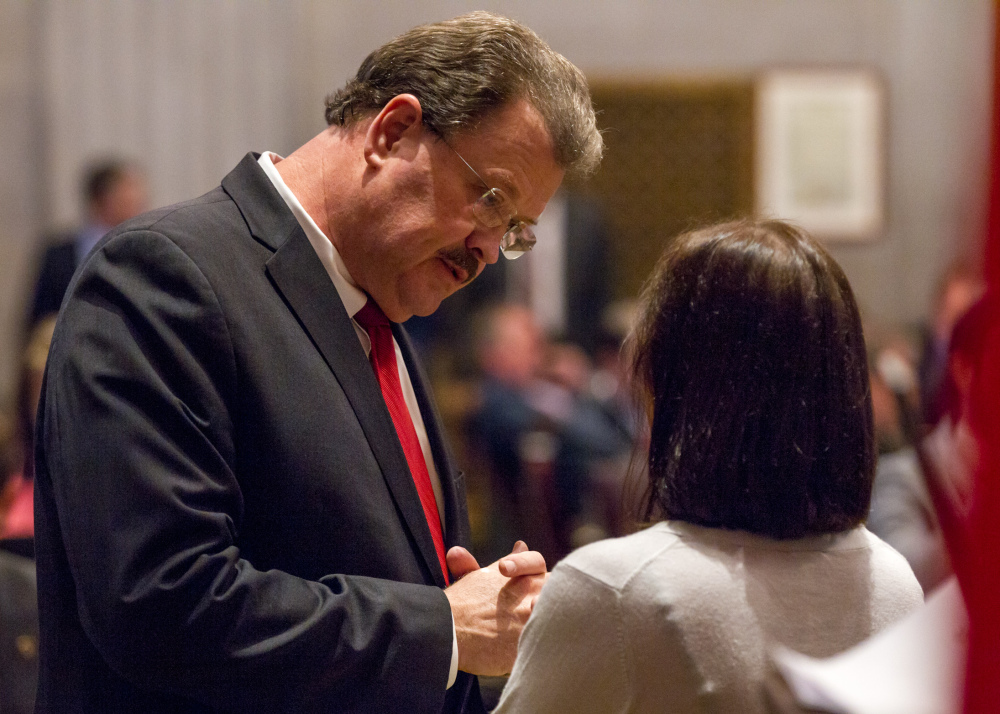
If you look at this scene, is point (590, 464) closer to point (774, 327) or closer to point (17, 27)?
point (774, 327)

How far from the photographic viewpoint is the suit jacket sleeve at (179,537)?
3.67ft

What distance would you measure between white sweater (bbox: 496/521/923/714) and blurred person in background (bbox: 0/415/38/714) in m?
1.37

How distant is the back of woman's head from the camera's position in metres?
1.05

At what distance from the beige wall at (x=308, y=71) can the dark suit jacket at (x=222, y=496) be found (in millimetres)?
4566

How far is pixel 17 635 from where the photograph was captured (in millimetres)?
2062

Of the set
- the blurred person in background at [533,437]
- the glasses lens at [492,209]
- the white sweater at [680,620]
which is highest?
the glasses lens at [492,209]

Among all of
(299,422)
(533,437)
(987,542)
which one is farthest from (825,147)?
(987,542)

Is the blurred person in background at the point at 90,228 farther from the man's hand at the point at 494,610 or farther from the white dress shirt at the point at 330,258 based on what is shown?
the man's hand at the point at 494,610

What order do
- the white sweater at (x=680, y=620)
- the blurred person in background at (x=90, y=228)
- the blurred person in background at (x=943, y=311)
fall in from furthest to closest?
the blurred person in background at (x=90, y=228) → the blurred person in background at (x=943, y=311) → the white sweater at (x=680, y=620)

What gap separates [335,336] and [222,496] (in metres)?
0.27

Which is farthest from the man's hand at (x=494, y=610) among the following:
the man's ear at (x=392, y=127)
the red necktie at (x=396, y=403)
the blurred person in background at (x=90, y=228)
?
the blurred person in background at (x=90, y=228)

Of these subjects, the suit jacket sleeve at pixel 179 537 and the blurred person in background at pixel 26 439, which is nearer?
the suit jacket sleeve at pixel 179 537

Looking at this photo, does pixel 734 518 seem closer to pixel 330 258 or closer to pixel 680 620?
pixel 680 620

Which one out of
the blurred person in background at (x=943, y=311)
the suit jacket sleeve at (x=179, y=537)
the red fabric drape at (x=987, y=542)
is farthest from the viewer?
the blurred person in background at (x=943, y=311)
